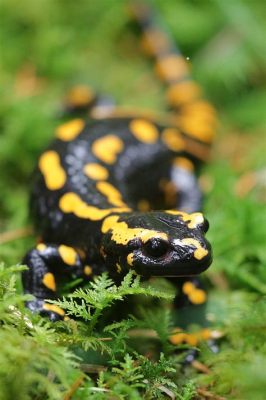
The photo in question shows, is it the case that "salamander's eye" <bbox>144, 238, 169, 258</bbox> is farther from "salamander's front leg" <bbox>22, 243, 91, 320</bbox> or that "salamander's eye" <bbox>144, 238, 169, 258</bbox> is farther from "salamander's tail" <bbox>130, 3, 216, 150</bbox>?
"salamander's tail" <bbox>130, 3, 216, 150</bbox>

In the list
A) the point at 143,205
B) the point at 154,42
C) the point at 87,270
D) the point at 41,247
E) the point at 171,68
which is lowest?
the point at 143,205

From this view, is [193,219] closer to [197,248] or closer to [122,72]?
[197,248]

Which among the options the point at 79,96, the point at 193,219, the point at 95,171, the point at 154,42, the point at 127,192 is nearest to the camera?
the point at 193,219

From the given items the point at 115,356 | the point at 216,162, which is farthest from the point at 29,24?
the point at 115,356

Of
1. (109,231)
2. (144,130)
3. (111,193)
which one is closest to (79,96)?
(144,130)

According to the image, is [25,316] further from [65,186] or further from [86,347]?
[65,186]

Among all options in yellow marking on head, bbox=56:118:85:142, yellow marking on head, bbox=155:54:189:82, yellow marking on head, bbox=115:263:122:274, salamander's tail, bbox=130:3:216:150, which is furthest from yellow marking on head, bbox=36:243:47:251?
yellow marking on head, bbox=155:54:189:82
